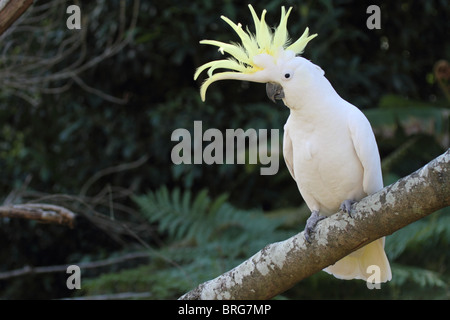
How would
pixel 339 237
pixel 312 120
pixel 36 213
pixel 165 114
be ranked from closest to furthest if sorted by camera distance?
1. pixel 339 237
2. pixel 312 120
3. pixel 36 213
4. pixel 165 114

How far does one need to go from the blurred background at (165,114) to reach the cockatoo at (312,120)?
1.23 m

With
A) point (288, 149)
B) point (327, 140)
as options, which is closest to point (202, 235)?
point (288, 149)

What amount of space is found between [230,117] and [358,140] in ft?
6.20

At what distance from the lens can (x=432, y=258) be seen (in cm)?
275

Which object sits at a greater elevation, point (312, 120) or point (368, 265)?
point (312, 120)

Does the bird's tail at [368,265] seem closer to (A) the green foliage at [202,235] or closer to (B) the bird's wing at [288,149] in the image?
(B) the bird's wing at [288,149]

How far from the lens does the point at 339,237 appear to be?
1285mm

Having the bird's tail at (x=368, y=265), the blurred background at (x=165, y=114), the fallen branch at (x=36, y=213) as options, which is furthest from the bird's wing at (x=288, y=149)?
the blurred background at (x=165, y=114)

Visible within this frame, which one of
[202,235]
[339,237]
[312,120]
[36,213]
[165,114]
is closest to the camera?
[339,237]

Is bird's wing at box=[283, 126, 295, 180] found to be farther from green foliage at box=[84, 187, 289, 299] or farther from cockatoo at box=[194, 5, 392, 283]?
green foliage at box=[84, 187, 289, 299]

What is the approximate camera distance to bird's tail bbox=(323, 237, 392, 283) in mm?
1575

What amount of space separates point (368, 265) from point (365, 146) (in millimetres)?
386

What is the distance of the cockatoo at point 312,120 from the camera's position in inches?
52.9

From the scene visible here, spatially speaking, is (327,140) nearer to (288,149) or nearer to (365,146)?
(365,146)
